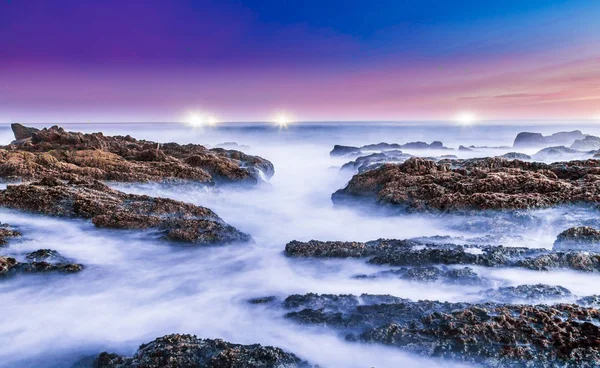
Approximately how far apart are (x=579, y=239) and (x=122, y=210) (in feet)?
24.4

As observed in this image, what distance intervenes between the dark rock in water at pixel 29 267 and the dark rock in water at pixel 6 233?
68cm

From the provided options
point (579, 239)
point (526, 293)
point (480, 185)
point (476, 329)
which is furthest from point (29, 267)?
point (480, 185)

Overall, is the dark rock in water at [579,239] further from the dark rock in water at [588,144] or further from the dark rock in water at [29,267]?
the dark rock in water at [588,144]

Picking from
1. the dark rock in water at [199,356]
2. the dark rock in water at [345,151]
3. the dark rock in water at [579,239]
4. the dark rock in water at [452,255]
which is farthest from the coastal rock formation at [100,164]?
the dark rock in water at [345,151]

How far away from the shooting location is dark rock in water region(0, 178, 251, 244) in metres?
6.14

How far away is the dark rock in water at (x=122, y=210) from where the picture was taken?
20.1 feet

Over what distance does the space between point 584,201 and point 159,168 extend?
9.98 metres

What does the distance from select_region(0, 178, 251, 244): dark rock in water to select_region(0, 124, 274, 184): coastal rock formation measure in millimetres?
1409

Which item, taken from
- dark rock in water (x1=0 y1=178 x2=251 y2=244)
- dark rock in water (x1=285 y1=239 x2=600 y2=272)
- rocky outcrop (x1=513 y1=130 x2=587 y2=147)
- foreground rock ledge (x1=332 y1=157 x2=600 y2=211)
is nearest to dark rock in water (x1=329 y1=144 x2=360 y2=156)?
foreground rock ledge (x1=332 y1=157 x2=600 y2=211)

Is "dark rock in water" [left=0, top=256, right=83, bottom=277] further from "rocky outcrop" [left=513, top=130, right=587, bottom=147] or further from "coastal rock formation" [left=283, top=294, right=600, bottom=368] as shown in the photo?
"rocky outcrop" [left=513, top=130, right=587, bottom=147]

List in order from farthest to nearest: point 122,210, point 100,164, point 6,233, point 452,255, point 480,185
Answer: point 100,164, point 480,185, point 122,210, point 6,233, point 452,255

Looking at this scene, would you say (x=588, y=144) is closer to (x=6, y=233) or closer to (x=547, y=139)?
(x=547, y=139)

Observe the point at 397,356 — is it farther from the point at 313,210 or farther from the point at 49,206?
the point at 313,210

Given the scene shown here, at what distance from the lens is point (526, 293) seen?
376cm
